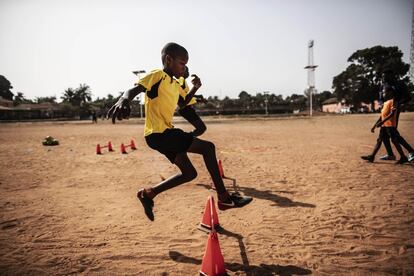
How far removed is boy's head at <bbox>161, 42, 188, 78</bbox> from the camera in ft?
10.5

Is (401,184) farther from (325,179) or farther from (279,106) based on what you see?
(279,106)

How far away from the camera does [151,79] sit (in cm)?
294

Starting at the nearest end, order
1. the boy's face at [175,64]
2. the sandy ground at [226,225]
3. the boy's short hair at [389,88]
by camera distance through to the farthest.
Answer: the sandy ground at [226,225] → the boy's face at [175,64] → the boy's short hair at [389,88]

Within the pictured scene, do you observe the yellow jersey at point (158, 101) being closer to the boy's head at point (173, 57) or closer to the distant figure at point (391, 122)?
the boy's head at point (173, 57)

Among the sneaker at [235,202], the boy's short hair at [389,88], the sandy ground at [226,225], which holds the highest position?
the boy's short hair at [389,88]

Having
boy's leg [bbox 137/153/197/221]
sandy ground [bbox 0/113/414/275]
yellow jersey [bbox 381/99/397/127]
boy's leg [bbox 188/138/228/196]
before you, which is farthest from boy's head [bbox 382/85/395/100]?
boy's leg [bbox 137/153/197/221]

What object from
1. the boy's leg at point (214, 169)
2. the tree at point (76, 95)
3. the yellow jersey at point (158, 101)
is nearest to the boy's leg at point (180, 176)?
the boy's leg at point (214, 169)

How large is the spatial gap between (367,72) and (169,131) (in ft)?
258

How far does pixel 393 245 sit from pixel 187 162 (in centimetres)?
255

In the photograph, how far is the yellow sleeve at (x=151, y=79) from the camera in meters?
2.90

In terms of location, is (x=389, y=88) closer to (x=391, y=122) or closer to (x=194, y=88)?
(x=391, y=122)

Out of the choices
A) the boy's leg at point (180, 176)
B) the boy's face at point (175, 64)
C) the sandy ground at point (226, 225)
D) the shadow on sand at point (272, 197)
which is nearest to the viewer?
the sandy ground at point (226, 225)

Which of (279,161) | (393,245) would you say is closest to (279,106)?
(279,161)

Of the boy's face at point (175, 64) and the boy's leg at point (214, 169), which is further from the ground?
the boy's face at point (175, 64)
